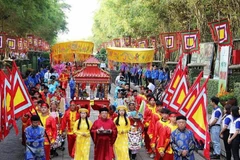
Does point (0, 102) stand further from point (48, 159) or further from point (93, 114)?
point (93, 114)

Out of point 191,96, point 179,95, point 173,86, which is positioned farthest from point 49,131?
point 191,96

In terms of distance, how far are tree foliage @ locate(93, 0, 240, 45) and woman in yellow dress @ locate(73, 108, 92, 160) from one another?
1358 cm

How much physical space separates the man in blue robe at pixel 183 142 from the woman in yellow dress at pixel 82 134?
279 centimetres

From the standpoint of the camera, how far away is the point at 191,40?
21.3 m

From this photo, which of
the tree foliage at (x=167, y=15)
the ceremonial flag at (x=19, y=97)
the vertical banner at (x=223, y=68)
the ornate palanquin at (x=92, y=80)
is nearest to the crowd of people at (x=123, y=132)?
the ceremonial flag at (x=19, y=97)

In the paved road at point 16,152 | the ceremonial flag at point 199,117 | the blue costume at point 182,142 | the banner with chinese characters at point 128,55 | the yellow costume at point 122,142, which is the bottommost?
the paved road at point 16,152

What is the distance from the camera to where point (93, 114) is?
22.3 meters

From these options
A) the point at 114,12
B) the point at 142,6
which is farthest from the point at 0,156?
the point at 114,12

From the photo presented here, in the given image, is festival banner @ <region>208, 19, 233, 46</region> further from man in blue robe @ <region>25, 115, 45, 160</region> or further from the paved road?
man in blue robe @ <region>25, 115, 45, 160</region>

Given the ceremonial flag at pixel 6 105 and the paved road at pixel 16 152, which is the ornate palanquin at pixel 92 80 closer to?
the paved road at pixel 16 152

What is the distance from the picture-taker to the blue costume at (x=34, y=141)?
10.5 m

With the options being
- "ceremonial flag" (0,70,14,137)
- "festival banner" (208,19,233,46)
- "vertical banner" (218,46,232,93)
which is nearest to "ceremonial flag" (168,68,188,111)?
"ceremonial flag" (0,70,14,137)

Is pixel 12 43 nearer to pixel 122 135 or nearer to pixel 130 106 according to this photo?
pixel 130 106

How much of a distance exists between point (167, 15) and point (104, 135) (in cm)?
2417
